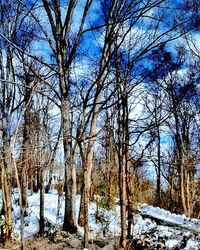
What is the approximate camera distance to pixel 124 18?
353 inches

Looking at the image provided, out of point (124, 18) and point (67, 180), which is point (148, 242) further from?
point (124, 18)

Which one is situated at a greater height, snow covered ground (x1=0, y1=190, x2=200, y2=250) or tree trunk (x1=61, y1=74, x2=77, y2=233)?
tree trunk (x1=61, y1=74, x2=77, y2=233)

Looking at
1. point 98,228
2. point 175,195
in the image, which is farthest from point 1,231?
point 175,195

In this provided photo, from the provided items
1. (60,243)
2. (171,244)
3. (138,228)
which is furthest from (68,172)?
(171,244)

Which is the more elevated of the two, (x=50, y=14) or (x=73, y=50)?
(x=50, y=14)

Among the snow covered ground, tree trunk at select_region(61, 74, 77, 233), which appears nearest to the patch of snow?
the snow covered ground

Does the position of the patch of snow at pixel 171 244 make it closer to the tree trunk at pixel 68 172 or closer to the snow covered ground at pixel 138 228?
the snow covered ground at pixel 138 228

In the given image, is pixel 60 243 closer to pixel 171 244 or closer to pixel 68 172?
pixel 68 172

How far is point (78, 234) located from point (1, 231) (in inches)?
94.1

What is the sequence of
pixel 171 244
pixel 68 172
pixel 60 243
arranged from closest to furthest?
1. pixel 60 243
2. pixel 171 244
3. pixel 68 172

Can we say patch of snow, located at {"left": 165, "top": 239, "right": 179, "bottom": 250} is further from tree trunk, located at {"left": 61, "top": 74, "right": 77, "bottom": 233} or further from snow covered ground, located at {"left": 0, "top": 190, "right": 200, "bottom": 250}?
tree trunk, located at {"left": 61, "top": 74, "right": 77, "bottom": 233}

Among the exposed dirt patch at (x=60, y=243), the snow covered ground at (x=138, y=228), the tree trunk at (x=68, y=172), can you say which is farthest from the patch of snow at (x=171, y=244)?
the tree trunk at (x=68, y=172)

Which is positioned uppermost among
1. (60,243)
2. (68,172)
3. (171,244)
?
(68,172)

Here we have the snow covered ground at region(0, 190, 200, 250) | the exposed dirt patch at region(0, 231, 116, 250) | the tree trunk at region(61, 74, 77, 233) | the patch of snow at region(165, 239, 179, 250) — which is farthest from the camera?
the tree trunk at region(61, 74, 77, 233)
